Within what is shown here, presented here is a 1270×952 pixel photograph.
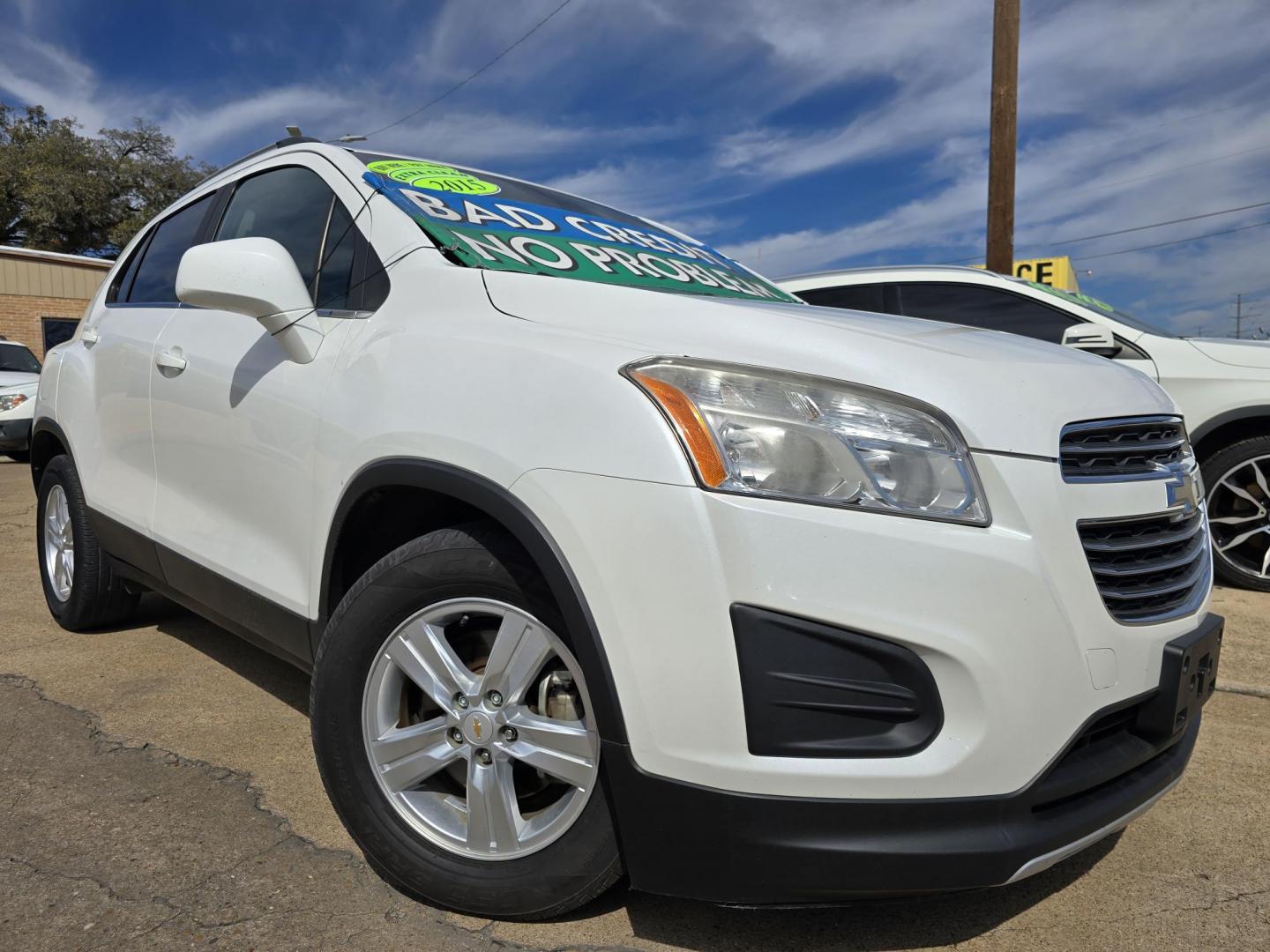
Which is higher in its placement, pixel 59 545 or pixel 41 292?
pixel 41 292

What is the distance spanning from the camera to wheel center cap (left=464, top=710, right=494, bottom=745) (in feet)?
6.04

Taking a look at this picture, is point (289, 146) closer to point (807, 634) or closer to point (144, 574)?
point (144, 574)

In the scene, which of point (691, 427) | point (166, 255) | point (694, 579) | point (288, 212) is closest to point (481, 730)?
point (694, 579)

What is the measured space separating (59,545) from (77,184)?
103 ft

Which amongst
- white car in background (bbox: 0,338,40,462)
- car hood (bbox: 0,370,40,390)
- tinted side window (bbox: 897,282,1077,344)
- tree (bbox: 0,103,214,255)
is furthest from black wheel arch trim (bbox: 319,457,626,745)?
tree (bbox: 0,103,214,255)

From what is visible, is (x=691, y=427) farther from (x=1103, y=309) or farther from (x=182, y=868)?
(x=1103, y=309)

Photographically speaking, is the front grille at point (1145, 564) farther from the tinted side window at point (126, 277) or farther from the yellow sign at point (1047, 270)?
the yellow sign at point (1047, 270)

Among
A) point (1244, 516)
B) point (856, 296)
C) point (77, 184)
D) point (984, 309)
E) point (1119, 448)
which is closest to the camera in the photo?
point (1119, 448)

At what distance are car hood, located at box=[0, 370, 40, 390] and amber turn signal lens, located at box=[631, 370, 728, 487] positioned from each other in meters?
11.2

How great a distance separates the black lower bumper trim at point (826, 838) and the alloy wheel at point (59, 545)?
3103 mm

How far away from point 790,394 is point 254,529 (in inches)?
61.3

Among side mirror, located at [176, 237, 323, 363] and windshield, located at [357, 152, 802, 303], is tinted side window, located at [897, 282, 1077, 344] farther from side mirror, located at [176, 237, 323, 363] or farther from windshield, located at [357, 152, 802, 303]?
side mirror, located at [176, 237, 323, 363]

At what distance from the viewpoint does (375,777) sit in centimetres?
198

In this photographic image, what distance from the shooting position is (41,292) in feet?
70.8
